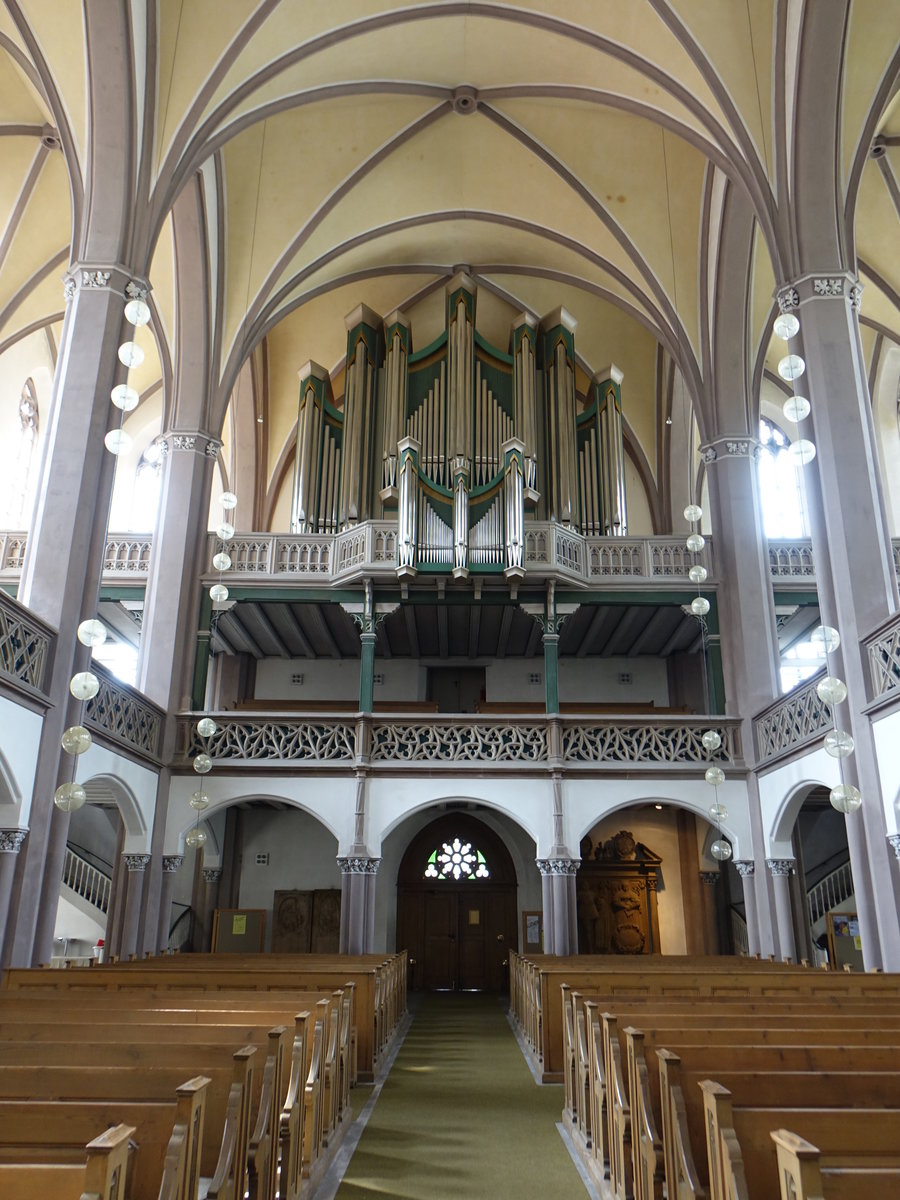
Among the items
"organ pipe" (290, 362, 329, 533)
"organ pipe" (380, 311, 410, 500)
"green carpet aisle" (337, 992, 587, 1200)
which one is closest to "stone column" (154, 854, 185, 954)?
"green carpet aisle" (337, 992, 587, 1200)

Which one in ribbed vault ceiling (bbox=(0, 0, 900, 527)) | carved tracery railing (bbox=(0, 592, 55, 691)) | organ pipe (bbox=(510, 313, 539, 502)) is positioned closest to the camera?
carved tracery railing (bbox=(0, 592, 55, 691))

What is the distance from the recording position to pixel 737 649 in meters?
16.7

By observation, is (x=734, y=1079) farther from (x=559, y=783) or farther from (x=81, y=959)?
(x=81, y=959)

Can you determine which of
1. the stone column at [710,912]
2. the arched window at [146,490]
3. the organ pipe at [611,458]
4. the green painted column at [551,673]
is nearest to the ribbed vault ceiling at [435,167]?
the arched window at [146,490]

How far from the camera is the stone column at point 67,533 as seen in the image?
414 inches

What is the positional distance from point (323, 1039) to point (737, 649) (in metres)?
12.4

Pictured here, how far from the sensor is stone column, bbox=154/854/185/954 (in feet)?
50.8

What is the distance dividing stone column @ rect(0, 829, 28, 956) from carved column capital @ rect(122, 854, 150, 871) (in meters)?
5.33

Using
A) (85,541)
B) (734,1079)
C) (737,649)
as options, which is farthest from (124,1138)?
(737,649)

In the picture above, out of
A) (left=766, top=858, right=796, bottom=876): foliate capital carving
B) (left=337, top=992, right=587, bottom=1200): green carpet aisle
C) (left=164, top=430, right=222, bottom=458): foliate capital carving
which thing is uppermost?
(left=164, top=430, right=222, bottom=458): foliate capital carving

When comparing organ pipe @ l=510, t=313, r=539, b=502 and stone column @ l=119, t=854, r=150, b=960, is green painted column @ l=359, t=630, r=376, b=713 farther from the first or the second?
stone column @ l=119, t=854, r=150, b=960

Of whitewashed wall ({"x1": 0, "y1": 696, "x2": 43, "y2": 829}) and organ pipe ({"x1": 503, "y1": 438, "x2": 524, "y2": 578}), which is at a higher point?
organ pipe ({"x1": 503, "y1": 438, "x2": 524, "y2": 578})

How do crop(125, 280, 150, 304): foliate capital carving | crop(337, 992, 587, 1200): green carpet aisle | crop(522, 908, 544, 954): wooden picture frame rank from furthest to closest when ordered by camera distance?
crop(522, 908, 544, 954): wooden picture frame → crop(125, 280, 150, 304): foliate capital carving → crop(337, 992, 587, 1200): green carpet aisle

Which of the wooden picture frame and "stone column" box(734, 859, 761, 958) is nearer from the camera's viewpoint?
"stone column" box(734, 859, 761, 958)
